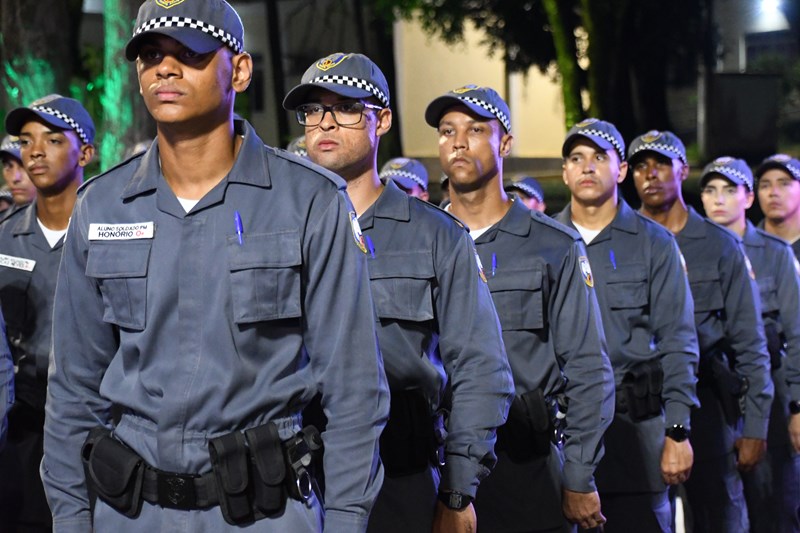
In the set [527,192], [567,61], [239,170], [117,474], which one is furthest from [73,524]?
[567,61]

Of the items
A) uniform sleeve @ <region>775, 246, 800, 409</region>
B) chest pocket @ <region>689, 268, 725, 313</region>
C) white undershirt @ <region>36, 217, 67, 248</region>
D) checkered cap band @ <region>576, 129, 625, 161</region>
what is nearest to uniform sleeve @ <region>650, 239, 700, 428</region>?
checkered cap band @ <region>576, 129, 625, 161</region>

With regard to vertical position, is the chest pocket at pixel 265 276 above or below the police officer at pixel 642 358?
above

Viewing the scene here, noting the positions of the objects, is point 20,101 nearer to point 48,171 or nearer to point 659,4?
point 48,171

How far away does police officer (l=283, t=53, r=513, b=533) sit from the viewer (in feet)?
14.3

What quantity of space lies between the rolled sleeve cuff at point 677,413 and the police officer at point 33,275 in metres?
2.90

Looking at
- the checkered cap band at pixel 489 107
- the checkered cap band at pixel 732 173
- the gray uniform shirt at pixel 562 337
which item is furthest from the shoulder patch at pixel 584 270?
the checkered cap band at pixel 732 173

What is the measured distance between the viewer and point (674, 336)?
6.23 metres

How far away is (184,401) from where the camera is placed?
315cm

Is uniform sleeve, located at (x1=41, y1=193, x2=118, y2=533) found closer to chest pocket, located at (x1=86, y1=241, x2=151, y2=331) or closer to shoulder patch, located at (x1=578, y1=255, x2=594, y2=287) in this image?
chest pocket, located at (x1=86, y1=241, x2=151, y2=331)

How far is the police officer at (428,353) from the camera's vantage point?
4355mm

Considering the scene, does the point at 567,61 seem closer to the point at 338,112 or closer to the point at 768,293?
the point at 768,293

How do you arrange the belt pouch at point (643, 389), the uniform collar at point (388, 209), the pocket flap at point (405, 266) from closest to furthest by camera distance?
1. the pocket flap at point (405, 266)
2. the uniform collar at point (388, 209)
3. the belt pouch at point (643, 389)

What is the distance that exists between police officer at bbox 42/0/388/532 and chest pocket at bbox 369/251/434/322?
1173 mm

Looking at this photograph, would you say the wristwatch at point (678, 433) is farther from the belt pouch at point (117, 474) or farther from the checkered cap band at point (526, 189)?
the belt pouch at point (117, 474)
